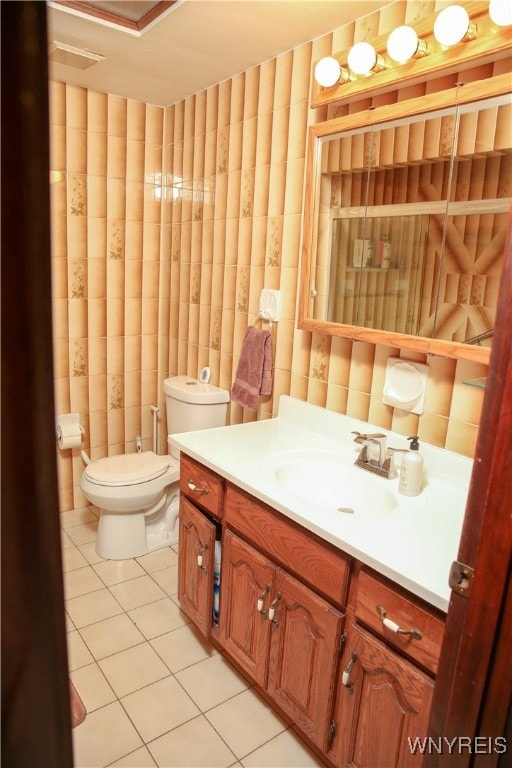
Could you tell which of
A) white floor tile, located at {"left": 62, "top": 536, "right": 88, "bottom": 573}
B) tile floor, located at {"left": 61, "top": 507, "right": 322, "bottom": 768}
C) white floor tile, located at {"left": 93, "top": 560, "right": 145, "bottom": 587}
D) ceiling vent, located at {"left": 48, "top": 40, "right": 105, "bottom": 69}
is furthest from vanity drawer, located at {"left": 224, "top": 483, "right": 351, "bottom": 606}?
ceiling vent, located at {"left": 48, "top": 40, "right": 105, "bottom": 69}

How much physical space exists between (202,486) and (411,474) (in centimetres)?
71

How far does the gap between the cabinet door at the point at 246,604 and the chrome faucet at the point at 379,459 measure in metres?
0.44

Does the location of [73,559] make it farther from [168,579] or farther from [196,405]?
[196,405]

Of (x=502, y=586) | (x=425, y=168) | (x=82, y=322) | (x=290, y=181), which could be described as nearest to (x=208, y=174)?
(x=290, y=181)

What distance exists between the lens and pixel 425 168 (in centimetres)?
155

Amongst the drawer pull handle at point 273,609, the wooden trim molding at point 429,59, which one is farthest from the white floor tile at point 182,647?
the wooden trim molding at point 429,59

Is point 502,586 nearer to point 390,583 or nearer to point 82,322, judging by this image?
point 390,583

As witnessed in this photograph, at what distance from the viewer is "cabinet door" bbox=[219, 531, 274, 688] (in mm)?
1562

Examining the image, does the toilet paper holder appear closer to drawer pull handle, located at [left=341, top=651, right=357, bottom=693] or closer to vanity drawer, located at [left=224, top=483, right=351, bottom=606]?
vanity drawer, located at [left=224, top=483, right=351, bottom=606]

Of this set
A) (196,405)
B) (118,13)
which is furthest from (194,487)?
(118,13)

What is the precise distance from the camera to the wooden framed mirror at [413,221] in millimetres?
1407

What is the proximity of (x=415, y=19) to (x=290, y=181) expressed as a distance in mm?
667

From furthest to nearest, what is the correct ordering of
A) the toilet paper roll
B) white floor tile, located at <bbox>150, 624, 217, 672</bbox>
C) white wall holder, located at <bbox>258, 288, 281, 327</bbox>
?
the toilet paper roll → white wall holder, located at <bbox>258, 288, 281, 327</bbox> → white floor tile, located at <bbox>150, 624, 217, 672</bbox>

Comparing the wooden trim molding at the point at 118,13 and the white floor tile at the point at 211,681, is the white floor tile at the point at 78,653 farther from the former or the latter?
the wooden trim molding at the point at 118,13
